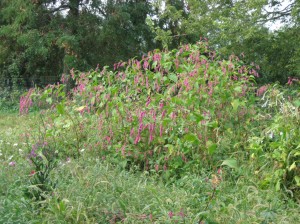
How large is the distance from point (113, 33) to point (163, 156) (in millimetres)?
9204

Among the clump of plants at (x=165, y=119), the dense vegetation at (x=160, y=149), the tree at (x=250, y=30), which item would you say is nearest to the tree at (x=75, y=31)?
the tree at (x=250, y=30)

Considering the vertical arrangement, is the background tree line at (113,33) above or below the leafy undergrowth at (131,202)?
above

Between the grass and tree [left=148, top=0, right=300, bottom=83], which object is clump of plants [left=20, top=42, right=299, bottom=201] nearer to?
the grass

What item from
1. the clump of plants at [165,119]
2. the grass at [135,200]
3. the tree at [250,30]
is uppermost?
the tree at [250,30]

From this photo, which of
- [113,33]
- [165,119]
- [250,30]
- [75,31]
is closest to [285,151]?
[165,119]

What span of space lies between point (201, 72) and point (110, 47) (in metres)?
9.31

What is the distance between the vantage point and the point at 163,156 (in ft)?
14.6

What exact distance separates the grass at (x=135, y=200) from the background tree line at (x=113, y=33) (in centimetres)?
686

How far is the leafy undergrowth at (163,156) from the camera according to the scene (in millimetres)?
2963

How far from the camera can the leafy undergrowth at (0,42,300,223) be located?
296 centimetres

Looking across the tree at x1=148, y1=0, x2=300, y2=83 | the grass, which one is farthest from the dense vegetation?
the tree at x1=148, y1=0, x2=300, y2=83

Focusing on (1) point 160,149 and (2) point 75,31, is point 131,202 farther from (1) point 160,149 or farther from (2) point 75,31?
(2) point 75,31

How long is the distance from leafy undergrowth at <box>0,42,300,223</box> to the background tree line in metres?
5.41

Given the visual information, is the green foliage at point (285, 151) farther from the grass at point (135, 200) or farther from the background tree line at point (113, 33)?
the background tree line at point (113, 33)
